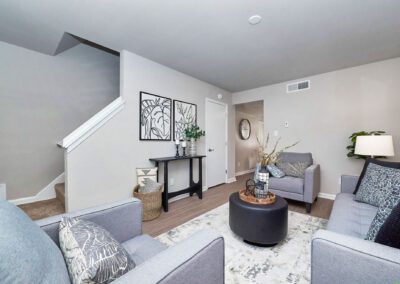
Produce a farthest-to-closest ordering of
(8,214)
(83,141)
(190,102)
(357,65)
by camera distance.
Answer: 1. (190,102)
2. (357,65)
3. (83,141)
4. (8,214)

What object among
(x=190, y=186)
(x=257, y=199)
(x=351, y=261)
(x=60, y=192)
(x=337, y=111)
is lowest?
(x=190, y=186)

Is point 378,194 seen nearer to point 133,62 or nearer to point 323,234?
point 323,234

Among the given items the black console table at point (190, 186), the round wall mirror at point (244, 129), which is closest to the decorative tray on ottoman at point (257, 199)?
the black console table at point (190, 186)

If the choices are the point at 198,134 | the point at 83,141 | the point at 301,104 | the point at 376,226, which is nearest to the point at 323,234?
the point at 376,226

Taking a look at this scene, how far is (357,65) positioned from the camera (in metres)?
3.09

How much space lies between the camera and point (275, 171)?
3086 mm

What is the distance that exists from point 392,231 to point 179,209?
2452 mm

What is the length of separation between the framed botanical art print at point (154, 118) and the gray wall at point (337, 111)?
2.49m

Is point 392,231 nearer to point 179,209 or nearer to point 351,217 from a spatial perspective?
point 351,217

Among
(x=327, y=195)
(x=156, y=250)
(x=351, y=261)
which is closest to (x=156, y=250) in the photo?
(x=156, y=250)

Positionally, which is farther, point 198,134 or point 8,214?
point 198,134

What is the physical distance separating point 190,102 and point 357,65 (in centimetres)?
301

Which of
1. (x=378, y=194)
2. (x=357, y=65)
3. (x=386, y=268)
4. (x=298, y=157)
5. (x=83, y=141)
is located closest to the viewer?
(x=386, y=268)

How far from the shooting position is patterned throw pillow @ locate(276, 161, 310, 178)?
3.02 metres
